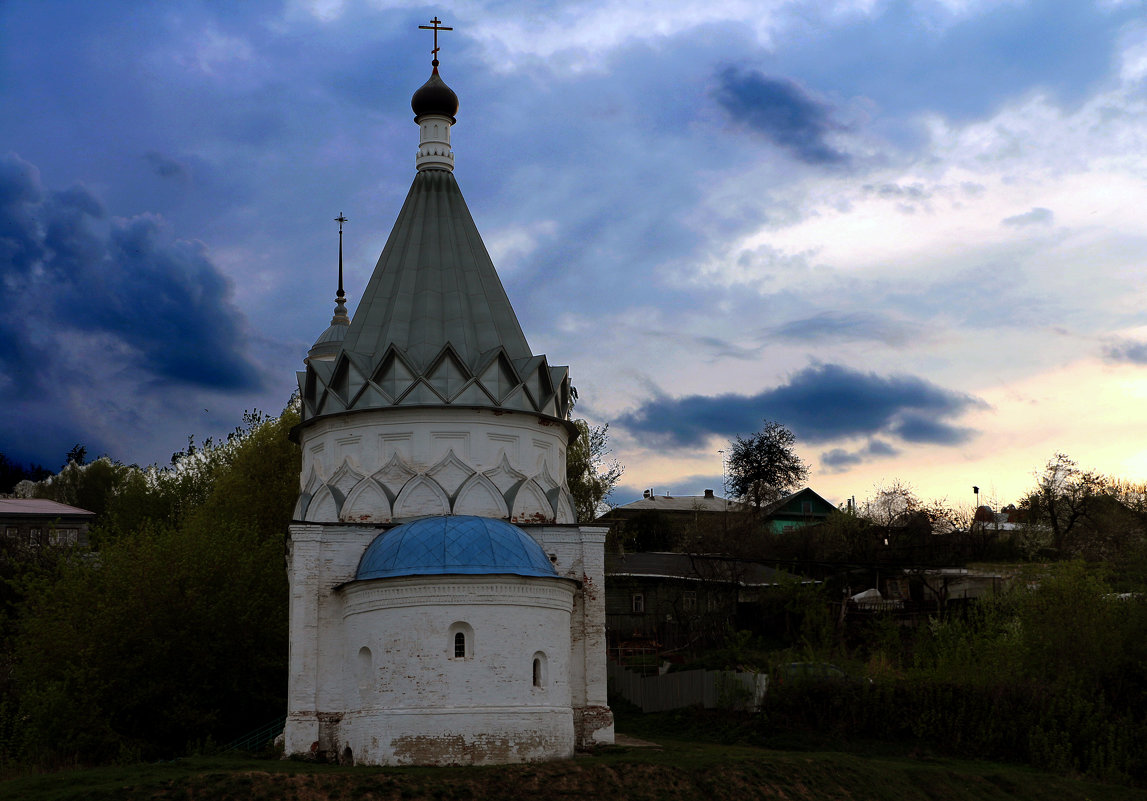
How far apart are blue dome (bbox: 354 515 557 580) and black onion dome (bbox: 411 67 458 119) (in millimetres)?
10308

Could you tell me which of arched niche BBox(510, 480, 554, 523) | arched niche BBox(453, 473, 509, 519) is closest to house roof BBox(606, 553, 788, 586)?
arched niche BBox(510, 480, 554, 523)

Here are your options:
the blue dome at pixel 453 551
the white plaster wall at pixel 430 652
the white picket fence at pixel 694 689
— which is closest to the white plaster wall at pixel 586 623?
the white plaster wall at pixel 430 652

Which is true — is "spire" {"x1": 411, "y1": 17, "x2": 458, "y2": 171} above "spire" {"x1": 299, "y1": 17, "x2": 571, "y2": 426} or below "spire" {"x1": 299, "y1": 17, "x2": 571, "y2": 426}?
above

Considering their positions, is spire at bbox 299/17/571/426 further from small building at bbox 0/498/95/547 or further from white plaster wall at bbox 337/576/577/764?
small building at bbox 0/498/95/547

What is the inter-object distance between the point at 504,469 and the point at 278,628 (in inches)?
274

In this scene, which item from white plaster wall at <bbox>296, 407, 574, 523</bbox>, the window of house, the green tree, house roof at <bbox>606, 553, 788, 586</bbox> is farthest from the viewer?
the window of house

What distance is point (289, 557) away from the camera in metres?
22.4

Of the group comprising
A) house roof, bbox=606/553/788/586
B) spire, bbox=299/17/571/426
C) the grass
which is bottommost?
the grass

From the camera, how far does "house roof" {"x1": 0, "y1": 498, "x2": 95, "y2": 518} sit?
50438 mm

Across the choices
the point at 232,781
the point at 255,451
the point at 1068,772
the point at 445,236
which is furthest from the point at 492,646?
the point at 255,451

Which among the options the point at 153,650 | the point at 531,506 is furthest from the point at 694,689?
the point at 153,650

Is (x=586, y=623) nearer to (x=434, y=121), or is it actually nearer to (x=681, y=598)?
(x=434, y=121)

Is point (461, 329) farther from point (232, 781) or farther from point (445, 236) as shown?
point (232, 781)

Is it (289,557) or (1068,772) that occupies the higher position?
(289,557)
